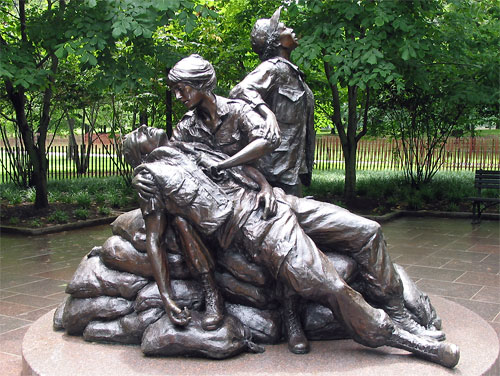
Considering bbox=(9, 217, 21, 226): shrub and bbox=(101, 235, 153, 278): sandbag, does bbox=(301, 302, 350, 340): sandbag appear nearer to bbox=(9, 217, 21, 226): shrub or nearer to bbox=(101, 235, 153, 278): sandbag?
bbox=(101, 235, 153, 278): sandbag

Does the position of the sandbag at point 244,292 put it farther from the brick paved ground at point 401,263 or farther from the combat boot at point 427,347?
the brick paved ground at point 401,263

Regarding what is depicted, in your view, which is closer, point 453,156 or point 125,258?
point 125,258

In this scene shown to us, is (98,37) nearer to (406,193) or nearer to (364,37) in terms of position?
(364,37)

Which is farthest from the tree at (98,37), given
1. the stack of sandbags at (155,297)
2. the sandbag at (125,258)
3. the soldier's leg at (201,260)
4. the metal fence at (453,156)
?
the metal fence at (453,156)

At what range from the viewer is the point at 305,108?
500 centimetres

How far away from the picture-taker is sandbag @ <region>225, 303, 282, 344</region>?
12.3ft

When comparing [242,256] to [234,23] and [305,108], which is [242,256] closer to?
[305,108]

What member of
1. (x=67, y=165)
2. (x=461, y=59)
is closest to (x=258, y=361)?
(x=461, y=59)

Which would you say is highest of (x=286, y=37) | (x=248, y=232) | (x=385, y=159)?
(x=286, y=37)

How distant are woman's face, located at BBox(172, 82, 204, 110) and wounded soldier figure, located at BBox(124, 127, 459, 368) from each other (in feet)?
1.13

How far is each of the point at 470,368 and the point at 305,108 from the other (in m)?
2.51

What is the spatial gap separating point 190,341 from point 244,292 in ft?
1.70

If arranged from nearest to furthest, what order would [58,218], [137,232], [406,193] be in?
[137,232]
[58,218]
[406,193]

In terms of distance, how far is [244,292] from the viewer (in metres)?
3.82
